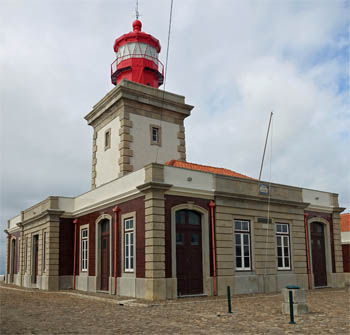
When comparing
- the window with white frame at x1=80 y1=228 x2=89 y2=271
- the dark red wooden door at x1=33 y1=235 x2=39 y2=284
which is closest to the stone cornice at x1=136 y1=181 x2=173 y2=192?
the window with white frame at x1=80 y1=228 x2=89 y2=271

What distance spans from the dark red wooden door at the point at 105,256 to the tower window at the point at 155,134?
5510mm

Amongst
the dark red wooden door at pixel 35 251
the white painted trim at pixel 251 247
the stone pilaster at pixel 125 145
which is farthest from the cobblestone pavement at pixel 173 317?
the dark red wooden door at pixel 35 251

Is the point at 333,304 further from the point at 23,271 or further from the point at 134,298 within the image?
the point at 23,271

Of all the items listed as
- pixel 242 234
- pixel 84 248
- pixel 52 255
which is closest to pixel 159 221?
pixel 242 234

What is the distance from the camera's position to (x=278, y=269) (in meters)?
18.4

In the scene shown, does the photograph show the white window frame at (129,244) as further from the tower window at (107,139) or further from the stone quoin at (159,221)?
the tower window at (107,139)

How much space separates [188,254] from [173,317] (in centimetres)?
527

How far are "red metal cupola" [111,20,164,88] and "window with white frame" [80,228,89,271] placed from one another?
9.05 metres

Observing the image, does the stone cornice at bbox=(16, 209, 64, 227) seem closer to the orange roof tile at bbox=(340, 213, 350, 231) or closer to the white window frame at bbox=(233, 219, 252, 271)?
the white window frame at bbox=(233, 219, 252, 271)

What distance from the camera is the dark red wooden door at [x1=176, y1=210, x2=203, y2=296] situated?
15570 mm

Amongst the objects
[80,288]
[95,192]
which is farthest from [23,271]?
[95,192]

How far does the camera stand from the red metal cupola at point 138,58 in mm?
24203

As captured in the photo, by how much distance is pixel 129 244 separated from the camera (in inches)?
647

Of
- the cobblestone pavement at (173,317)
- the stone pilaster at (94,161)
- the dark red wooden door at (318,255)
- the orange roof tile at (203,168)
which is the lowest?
the cobblestone pavement at (173,317)
